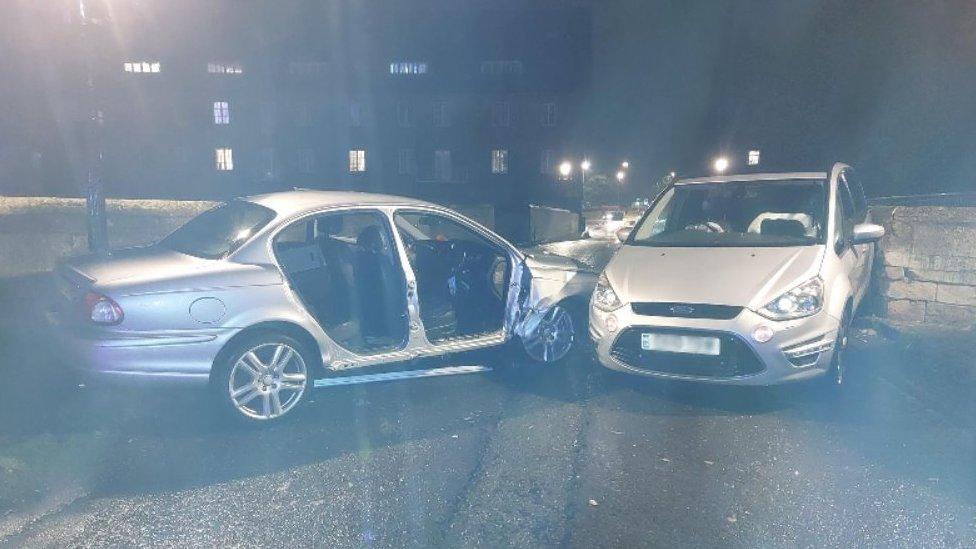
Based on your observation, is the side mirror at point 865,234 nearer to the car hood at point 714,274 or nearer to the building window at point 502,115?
the car hood at point 714,274

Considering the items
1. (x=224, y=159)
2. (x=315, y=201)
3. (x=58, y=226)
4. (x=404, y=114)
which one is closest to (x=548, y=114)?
(x=404, y=114)

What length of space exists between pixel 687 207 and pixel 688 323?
2102 mm

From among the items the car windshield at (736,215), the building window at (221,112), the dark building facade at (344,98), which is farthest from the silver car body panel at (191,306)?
the building window at (221,112)

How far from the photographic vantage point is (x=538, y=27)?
45.2 m

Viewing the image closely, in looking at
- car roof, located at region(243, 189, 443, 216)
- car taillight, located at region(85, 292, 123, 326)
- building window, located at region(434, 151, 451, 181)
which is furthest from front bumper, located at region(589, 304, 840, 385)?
building window, located at region(434, 151, 451, 181)

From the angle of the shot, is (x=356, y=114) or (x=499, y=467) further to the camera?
(x=356, y=114)

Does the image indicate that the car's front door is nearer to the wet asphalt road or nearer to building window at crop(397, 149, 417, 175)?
the wet asphalt road

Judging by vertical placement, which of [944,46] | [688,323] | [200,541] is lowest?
[200,541]

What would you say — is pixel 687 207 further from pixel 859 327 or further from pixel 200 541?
pixel 200 541

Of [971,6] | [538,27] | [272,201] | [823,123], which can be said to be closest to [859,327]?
[272,201]

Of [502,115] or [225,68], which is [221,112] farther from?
[502,115]

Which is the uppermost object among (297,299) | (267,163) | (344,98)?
(344,98)

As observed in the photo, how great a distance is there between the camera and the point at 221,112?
4478cm

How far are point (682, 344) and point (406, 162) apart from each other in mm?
42038
